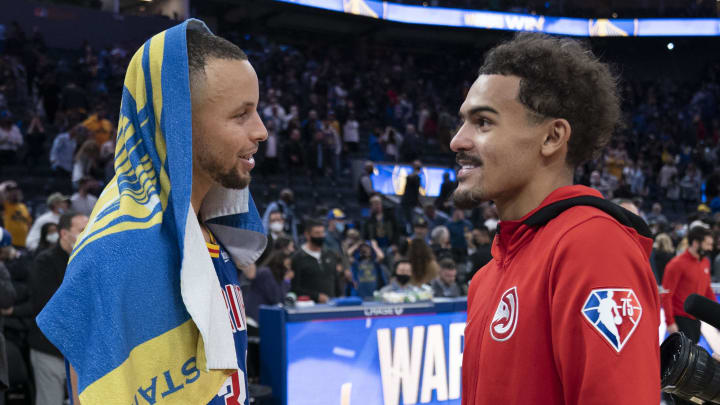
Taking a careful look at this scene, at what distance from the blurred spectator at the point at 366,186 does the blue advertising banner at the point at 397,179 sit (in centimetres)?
218

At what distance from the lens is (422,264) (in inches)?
340

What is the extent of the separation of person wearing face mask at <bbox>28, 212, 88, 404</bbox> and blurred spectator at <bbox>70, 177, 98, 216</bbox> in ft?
12.0

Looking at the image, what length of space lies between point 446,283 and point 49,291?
14.6 ft

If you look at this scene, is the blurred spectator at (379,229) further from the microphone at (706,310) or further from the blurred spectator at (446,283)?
the microphone at (706,310)

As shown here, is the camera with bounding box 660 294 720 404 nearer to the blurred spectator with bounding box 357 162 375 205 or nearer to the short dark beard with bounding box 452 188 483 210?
the short dark beard with bounding box 452 188 483 210

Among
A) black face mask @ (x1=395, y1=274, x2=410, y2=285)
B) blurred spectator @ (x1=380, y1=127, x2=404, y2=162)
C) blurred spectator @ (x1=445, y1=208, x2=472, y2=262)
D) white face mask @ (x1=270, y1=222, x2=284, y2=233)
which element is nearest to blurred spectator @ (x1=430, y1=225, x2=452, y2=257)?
blurred spectator @ (x1=445, y1=208, x2=472, y2=262)

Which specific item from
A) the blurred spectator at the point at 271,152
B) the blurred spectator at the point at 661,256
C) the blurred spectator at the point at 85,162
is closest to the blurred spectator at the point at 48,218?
the blurred spectator at the point at 85,162

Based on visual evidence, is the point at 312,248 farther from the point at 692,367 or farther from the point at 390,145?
the point at 390,145

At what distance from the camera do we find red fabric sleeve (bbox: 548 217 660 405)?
4.29 feet

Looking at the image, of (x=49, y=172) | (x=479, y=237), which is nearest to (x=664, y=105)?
(x=479, y=237)

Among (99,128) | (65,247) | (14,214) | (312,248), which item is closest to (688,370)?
(65,247)

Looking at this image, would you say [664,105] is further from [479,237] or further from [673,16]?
[479,237]

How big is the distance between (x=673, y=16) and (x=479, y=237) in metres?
23.0

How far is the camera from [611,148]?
2298cm
